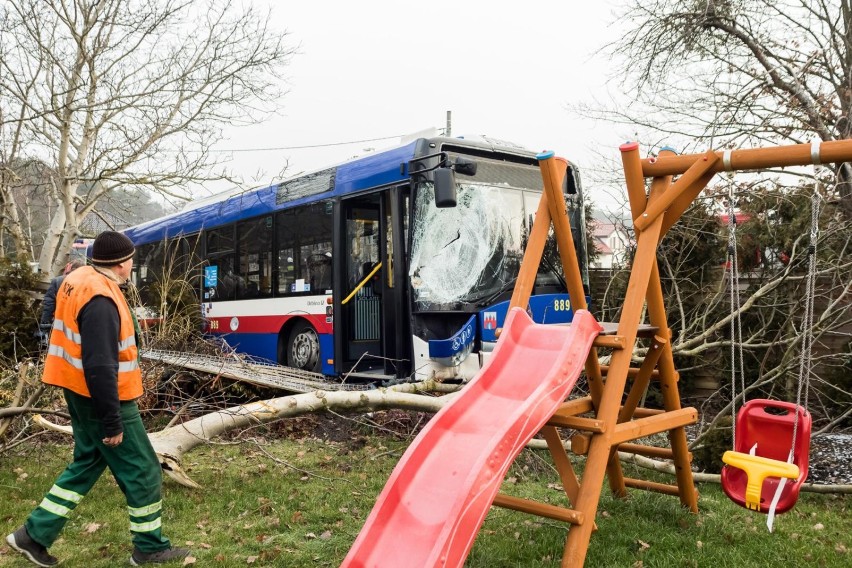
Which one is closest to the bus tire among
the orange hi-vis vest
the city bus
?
the city bus

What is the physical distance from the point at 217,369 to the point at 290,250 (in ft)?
8.04

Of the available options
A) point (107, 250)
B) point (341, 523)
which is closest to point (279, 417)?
point (341, 523)

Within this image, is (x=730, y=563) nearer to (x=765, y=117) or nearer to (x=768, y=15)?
(x=765, y=117)

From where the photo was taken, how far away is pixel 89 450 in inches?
152

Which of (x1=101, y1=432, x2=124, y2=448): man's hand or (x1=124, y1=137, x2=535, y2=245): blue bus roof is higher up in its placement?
(x1=124, y1=137, x2=535, y2=245): blue bus roof

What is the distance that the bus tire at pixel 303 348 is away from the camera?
9.49 m

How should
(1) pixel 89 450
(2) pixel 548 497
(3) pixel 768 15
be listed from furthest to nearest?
(3) pixel 768 15
(2) pixel 548 497
(1) pixel 89 450

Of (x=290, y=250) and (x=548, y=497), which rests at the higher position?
(x=290, y=250)

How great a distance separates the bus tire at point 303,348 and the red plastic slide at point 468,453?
5.99 metres

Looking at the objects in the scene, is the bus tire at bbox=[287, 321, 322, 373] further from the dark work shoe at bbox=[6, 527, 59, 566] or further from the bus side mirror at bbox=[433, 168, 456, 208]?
the dark work shoe at bbox=[6, 527, 59, 566]

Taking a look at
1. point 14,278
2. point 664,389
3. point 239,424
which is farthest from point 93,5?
point 664,389

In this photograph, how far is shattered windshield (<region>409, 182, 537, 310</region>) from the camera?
770 cm

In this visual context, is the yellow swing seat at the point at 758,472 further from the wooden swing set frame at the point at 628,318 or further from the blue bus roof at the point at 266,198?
the blue bus roof at the point at 266,198

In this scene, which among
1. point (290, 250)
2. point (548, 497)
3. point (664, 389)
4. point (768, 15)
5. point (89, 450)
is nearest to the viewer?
point (89, 450)
